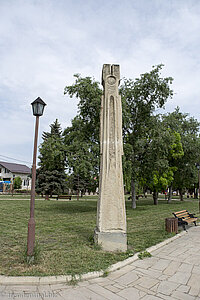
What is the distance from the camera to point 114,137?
664 centimetres

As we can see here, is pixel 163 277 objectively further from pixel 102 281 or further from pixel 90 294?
pixel 90 294

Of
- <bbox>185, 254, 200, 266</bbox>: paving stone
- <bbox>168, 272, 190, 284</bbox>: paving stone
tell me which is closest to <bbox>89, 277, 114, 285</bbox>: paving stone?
<bbox>168, 272, 190, 284</bbox>: paving stone

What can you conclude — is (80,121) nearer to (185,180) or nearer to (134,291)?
(134,291)

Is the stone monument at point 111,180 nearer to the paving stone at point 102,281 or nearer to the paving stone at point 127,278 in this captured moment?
the paving stone at point 127,278

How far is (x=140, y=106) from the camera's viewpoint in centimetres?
1889

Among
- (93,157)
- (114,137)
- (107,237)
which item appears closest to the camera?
(107,237)

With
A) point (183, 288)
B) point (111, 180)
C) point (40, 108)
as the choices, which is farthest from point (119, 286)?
point (40, 108)

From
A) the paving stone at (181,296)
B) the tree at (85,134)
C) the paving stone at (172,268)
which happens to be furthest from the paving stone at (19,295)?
the tree at (85,134)

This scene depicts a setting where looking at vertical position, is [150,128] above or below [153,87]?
below

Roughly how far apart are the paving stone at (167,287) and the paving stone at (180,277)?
168 mm

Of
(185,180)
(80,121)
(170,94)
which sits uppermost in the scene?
(170,94)

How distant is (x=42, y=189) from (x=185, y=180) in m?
20.3

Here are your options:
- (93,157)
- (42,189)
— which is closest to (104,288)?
(93,157)

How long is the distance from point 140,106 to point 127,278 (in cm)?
1614
